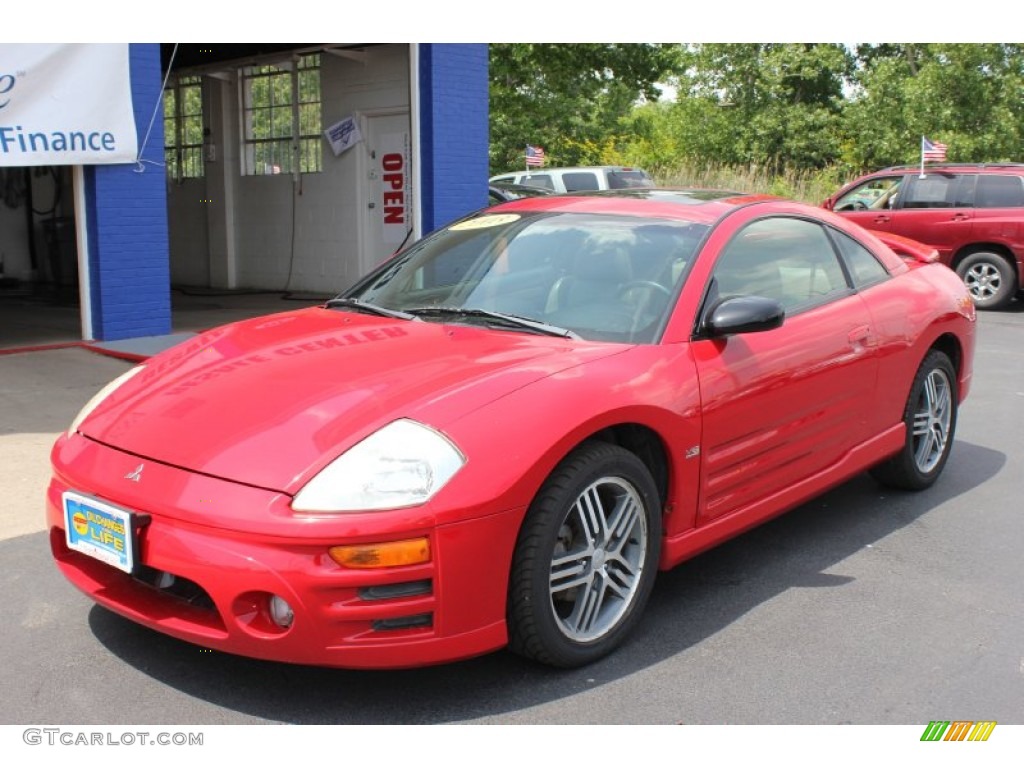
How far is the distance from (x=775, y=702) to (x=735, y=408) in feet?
3.56

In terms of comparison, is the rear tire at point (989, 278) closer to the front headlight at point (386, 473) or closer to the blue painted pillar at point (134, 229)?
the blue painted pillar at point (134, 229)

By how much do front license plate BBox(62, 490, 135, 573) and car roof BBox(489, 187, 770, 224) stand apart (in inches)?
90.4

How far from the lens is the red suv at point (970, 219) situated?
529 inches

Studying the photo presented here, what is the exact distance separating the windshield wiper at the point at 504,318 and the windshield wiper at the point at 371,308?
47mm

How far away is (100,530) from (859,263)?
353 centimetres

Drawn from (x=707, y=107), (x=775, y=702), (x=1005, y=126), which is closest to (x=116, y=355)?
(x=775, y=702)

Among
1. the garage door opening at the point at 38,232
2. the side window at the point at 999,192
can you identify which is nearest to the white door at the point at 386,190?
the garage door opening at the point at 38,232

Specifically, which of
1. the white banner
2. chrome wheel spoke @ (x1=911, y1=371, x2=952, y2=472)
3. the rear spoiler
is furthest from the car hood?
the white banner

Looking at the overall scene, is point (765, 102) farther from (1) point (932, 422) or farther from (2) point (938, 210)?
(1) point (932, 422)

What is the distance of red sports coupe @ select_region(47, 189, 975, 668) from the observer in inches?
116

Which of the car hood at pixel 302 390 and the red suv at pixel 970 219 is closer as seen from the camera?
the car hood at pixel 302 390

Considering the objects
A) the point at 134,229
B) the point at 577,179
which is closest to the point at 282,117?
the point at 134,229

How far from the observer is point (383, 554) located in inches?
115

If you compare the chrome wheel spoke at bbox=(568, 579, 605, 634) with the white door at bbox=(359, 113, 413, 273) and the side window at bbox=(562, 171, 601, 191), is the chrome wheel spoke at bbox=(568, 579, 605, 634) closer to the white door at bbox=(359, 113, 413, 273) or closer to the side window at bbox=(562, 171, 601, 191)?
the white door at bbox=(359, 113, 413, 273)
